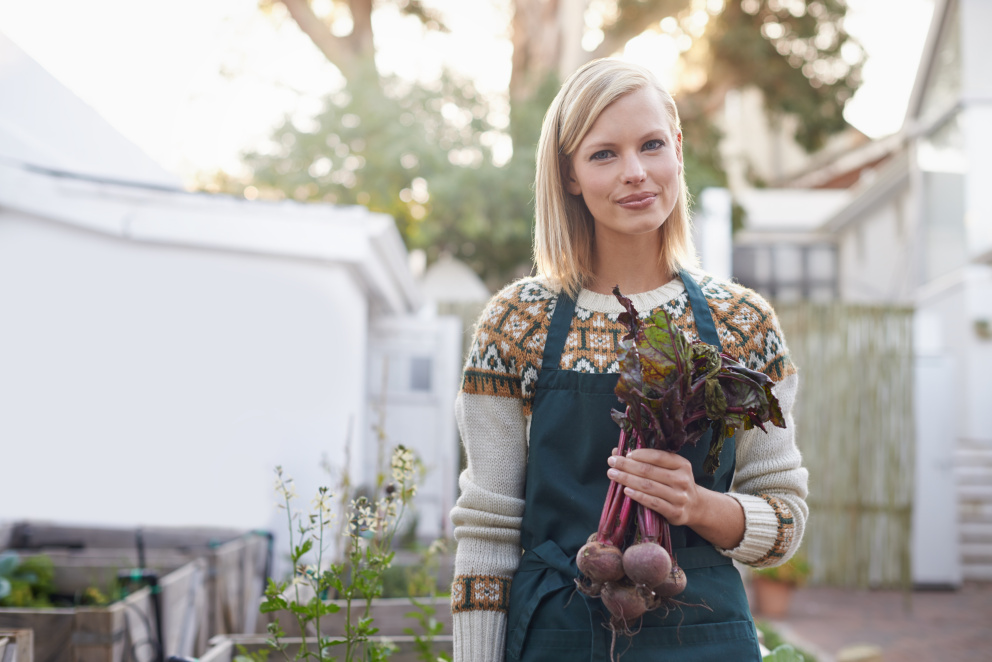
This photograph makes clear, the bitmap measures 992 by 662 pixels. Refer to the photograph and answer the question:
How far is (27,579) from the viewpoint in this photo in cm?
343

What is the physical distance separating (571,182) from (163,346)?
3.99 m

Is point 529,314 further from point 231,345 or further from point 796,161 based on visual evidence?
point 796,161

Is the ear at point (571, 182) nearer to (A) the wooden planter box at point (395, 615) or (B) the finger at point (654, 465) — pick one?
(B) the finger at point (654, 465)

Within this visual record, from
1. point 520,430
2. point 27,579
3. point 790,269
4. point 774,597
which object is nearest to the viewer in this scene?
point 520,430

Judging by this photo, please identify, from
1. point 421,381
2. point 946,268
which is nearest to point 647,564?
point 421,381

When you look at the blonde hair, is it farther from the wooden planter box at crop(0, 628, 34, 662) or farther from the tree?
the tree

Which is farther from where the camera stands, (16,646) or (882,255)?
(882,255)

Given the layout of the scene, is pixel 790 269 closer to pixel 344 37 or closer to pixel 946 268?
pixel 946 268

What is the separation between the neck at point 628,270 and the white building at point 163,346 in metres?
3.18

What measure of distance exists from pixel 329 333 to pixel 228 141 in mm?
10520

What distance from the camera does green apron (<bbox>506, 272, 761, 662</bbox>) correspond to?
53.5 inches

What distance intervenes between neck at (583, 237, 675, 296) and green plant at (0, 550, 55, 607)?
2.75 metres

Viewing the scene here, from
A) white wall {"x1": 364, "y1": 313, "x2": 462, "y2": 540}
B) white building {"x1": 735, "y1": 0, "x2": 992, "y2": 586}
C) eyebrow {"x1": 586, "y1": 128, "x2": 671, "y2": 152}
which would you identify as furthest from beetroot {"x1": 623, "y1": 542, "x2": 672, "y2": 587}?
white building {"x1": 735, "y1": 0, "x2": 992, "y2": 586}

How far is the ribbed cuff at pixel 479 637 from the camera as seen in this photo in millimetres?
1417
